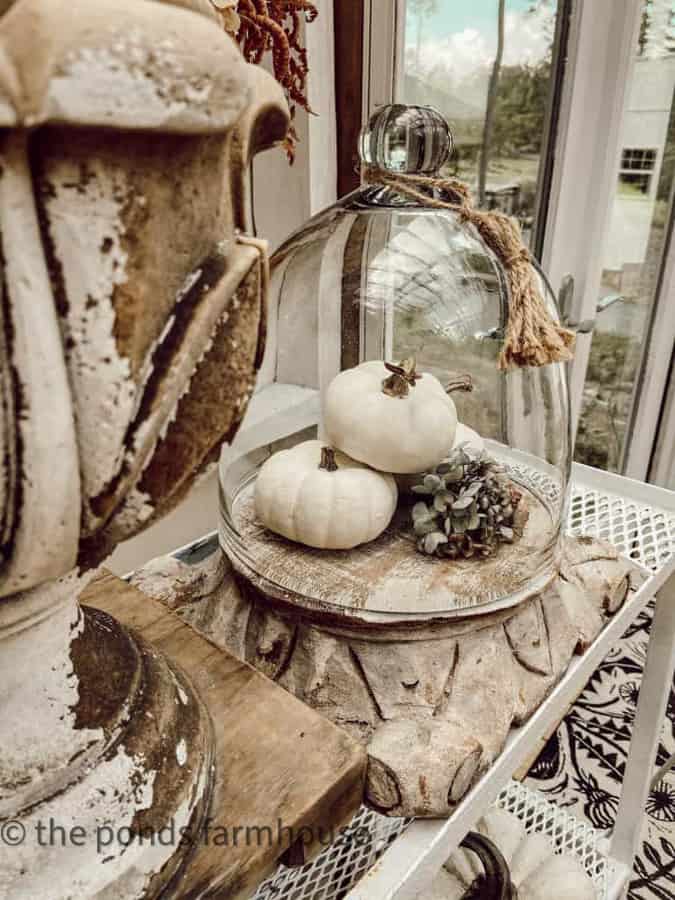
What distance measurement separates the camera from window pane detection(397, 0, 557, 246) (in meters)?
1.05

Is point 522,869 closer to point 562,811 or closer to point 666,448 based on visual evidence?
point 562,811

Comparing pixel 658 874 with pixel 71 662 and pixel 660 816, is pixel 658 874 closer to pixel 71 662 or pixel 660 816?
pixel 660 816

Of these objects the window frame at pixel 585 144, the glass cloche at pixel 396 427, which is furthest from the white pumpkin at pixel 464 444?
the window frame at pixel 585 144

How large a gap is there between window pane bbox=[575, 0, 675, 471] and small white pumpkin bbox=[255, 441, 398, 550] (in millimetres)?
1004

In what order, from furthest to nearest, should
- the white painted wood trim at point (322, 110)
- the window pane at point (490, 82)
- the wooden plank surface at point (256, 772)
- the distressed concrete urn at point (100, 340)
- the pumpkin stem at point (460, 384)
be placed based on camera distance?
the window pane at point (490, 82) < the white painted wood trim at point (322, 110) < the pumpkin stem at point (460, 384) < the wooden plank surface at point (256, 772) < the distressed concrete urn at point (100, 340)

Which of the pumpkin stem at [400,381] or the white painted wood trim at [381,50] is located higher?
the white painted wood trim at [381,50]

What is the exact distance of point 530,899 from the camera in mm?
805

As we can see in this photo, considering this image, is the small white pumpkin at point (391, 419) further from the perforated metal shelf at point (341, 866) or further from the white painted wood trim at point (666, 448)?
the white painted wood trim at point (666, 448)

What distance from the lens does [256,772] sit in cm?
38

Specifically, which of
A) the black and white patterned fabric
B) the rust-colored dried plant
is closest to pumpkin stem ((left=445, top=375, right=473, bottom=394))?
the rust-colored dried plant

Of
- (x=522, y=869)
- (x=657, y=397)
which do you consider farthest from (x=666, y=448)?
(x=522, y=869)

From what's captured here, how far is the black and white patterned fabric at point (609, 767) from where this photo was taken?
3.48ft

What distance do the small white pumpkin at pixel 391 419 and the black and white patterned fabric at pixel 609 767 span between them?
0.81m

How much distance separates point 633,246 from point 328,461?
1.22 meters
